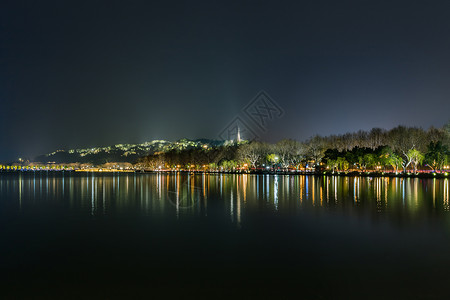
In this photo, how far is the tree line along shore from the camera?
76.2 m

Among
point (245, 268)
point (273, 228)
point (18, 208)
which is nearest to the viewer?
point (245, 268)

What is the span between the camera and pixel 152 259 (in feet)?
34.3

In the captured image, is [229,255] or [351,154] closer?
[229,255]

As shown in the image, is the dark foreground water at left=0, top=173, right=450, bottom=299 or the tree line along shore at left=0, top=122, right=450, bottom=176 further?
the tree line along shore at left=0, top=122, right=450, bottom=176

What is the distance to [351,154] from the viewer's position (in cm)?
8444

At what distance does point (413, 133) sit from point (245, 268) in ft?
282

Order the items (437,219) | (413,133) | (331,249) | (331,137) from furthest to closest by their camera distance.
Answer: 1. (331,137)
2. (413,133)
3. (437,219)
4. (331,249)

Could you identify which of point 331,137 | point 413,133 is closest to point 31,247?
point 413,133

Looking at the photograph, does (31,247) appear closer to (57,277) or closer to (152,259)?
(57,277)

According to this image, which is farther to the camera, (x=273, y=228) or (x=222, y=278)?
(x=273, y=228)

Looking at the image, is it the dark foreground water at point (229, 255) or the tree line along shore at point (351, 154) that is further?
the tree line along shore at point (351, 154)

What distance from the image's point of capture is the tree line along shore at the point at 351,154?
7625 cm

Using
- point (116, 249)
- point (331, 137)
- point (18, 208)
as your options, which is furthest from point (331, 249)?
point (331, 137)

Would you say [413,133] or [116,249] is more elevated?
[413,133]
